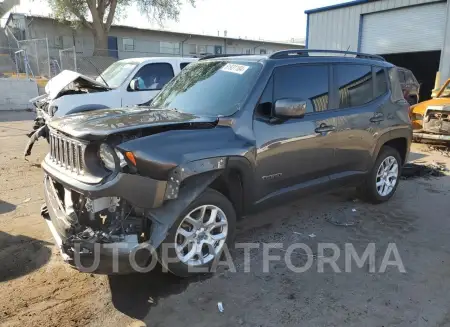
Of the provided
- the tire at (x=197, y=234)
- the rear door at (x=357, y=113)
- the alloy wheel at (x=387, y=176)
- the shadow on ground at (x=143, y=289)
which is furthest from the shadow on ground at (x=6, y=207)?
the alloy wheel at (x=387, y=176)

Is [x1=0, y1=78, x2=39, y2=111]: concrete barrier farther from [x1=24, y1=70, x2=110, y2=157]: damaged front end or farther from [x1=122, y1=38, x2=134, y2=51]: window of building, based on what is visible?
[x1=122, y1=38, x2=134, y2=51]: window of building

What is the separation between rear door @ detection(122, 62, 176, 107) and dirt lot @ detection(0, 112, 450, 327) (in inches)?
165

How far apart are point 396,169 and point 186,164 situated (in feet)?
12.2

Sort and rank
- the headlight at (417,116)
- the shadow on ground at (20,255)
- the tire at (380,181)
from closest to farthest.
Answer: the shadow on ground at (20,255), the tire at (380,181), the headlight at (417,116)

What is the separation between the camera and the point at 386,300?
10.6 feet

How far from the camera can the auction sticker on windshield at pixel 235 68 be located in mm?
4076

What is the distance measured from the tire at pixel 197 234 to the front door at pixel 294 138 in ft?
1.54

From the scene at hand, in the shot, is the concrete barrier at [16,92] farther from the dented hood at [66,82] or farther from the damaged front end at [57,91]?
the dented hood at [66,82]

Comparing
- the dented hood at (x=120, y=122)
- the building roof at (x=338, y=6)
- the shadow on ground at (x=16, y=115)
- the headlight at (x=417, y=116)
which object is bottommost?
the shadow on ground at (x=16, y=115)

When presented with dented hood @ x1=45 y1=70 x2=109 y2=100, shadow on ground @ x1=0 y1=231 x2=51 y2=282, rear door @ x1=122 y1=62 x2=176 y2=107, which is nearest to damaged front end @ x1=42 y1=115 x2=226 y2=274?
shadow on ground @ x1=0 y1=231 x2=51 y2=282

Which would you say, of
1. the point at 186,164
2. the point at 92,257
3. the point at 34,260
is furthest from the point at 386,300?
the point at 34,260

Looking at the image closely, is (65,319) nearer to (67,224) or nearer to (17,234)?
(67,224)

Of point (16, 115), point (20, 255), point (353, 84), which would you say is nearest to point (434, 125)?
point (353, 84)

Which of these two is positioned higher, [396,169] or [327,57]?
[327,57]
